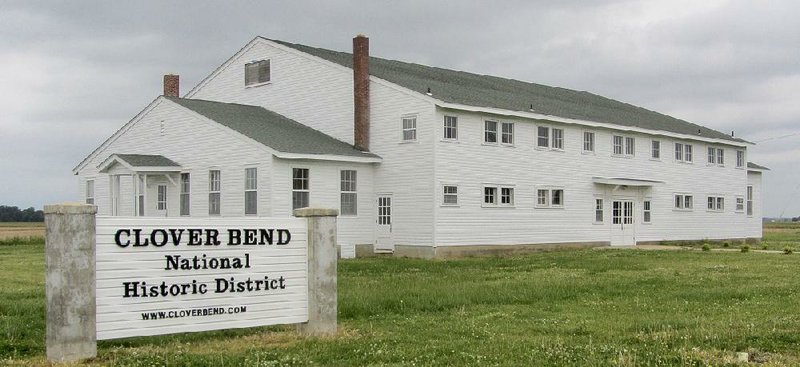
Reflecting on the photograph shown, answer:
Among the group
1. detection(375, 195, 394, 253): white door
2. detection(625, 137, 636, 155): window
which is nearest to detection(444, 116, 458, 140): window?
detection(375, 195, 394, 253): white door

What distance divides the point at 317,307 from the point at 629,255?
2250 cm

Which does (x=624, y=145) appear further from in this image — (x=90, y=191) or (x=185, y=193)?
(x=90, y=191)

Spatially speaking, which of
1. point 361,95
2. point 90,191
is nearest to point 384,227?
point 361,95

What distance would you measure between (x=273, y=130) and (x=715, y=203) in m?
26.2

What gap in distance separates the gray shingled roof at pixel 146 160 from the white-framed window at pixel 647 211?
22.2 metres

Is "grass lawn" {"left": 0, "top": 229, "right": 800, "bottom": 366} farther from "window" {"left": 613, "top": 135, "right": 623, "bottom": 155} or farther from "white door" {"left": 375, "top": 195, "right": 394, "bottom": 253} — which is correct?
"window" {"left": 613, "top": 135, "right": 623, "bottom": 155}

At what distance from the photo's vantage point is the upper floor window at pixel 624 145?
42781mm

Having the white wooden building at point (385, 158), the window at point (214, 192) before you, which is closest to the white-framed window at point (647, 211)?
the white wooden building at point (385, 158)

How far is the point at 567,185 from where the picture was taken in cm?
3956

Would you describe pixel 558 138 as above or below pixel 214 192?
above

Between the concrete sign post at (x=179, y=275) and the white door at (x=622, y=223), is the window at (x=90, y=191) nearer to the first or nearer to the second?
the white door at (x=622, y=223)

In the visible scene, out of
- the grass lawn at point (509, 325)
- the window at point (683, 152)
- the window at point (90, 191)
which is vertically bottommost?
the grass lawn at point (509, 325)

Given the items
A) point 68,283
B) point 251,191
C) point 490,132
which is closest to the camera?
point 68,283

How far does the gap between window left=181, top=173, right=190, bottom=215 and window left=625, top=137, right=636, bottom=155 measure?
801 inches
